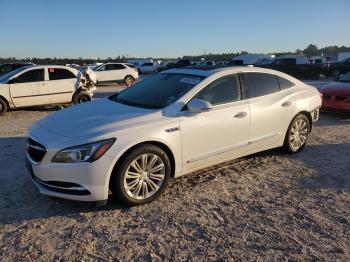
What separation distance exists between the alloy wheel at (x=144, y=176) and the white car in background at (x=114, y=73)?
763 inches

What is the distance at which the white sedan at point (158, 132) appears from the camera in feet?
13.2

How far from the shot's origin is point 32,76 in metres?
11.4

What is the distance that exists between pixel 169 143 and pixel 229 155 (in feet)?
3.88

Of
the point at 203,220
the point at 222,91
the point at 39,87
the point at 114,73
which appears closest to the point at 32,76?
the point at 39,87

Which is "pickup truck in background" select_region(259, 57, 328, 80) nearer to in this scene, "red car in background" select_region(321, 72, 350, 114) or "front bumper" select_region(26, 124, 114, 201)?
"red car in background" select_region(321, 72, 350, 114)

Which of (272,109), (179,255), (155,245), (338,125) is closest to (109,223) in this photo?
(155,245)

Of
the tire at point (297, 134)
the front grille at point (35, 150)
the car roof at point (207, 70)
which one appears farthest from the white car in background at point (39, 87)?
the tire at point (297, 134)

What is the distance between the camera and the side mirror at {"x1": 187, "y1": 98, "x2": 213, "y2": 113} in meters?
4.60

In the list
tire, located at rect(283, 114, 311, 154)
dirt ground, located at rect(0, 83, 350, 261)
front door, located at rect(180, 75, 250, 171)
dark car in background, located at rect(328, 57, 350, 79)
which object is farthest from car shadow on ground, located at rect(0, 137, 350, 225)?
dark car in background, located at rect(328, 57, 350, 79)

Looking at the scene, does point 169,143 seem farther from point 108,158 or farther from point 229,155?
point 229,155

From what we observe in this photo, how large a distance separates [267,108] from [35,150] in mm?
3378

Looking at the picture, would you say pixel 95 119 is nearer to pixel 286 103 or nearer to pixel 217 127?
pixel 217 127

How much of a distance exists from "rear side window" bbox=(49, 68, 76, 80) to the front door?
799 cm

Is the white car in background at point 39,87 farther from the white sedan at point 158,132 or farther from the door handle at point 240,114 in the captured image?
the door handle at point 240,114
